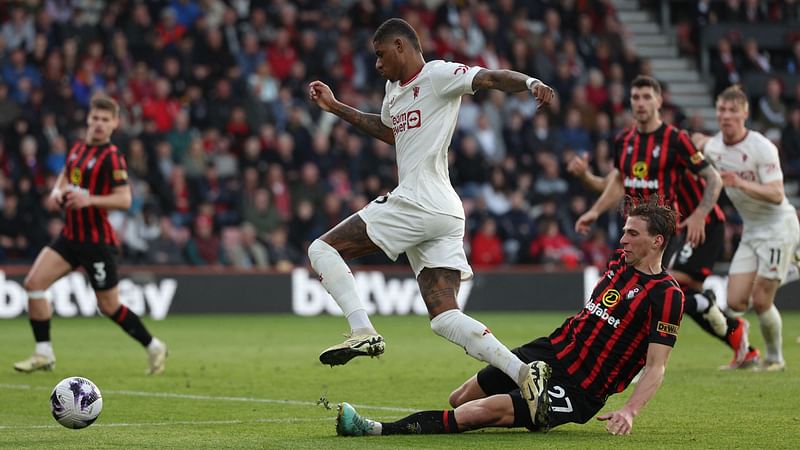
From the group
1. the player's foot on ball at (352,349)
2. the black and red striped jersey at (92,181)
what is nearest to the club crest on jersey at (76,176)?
the black and red striped jersey at (92,181)

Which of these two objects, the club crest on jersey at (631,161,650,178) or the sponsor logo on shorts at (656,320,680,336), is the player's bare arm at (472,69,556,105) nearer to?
the sponsor logo on shorts at (656,320,680,336)

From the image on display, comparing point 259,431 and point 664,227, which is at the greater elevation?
point 664,227

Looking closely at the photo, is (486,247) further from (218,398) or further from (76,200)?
(218,398)

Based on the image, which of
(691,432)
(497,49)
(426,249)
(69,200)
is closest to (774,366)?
(691,432)

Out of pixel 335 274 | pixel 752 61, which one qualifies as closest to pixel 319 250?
pixel 335 274

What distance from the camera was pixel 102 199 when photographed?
38.6 feet

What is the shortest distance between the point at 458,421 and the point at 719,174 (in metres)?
4.55

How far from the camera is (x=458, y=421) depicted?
7555 mm

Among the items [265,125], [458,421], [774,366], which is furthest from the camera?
[265,125]

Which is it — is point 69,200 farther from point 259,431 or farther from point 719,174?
point 719,174

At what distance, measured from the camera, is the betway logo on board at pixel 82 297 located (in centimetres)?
1948

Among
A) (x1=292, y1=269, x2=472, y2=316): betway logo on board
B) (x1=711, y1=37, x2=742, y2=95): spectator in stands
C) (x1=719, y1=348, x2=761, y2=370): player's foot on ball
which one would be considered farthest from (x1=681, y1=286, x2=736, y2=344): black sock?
(x1=711, y1=37, x2=742, y2=95): spectator in stands

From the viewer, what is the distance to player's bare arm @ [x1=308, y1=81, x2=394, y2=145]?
849 centimetres

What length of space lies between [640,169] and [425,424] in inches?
177
